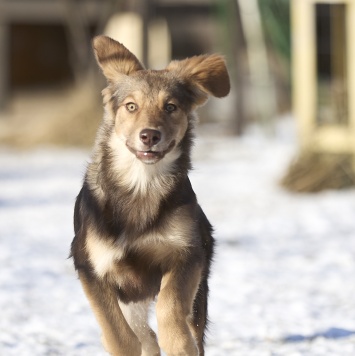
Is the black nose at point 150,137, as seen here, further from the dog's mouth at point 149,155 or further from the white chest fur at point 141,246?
the white chest fur at point 141,246

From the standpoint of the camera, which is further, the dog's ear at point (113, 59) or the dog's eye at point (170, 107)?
the dog's ear at point (113, 59)

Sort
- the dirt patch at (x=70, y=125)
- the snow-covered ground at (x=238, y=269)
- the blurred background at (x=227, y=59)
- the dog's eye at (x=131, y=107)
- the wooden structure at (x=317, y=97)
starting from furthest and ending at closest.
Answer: the dirt patch at (x=70, y=125) → the blurred background at (x=227, y=59) → the wooden structure at (x=317, y=97) → the snow-covered ground at (x=238, y=269) → the dog's eye at (x=131, y=107)

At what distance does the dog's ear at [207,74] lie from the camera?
4.36 metres

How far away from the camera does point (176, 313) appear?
13.1 feet

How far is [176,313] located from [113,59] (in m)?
1.19

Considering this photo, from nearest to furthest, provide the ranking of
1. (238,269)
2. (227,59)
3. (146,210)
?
1. (146,210)
2. (238,269)
3. (227,59)

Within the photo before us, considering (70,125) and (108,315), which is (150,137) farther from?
Answer: (70,125)

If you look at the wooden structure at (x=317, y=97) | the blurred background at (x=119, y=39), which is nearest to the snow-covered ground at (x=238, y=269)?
the wooden structure at (x=317, y=97)

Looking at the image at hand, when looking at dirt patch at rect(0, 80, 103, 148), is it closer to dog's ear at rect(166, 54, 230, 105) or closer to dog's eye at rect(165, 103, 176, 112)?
dog's ear at rect(166, 54, 230, 105)

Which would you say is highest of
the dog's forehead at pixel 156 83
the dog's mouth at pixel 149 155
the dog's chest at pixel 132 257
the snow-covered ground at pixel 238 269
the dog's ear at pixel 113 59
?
the dog's ear at pixel 113 59

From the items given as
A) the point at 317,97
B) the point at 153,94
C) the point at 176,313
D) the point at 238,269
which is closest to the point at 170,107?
the point at 153,94

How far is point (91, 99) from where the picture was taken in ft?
52.0

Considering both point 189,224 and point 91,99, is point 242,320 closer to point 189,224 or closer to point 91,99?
point 189,224

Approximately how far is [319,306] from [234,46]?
39.8ft
